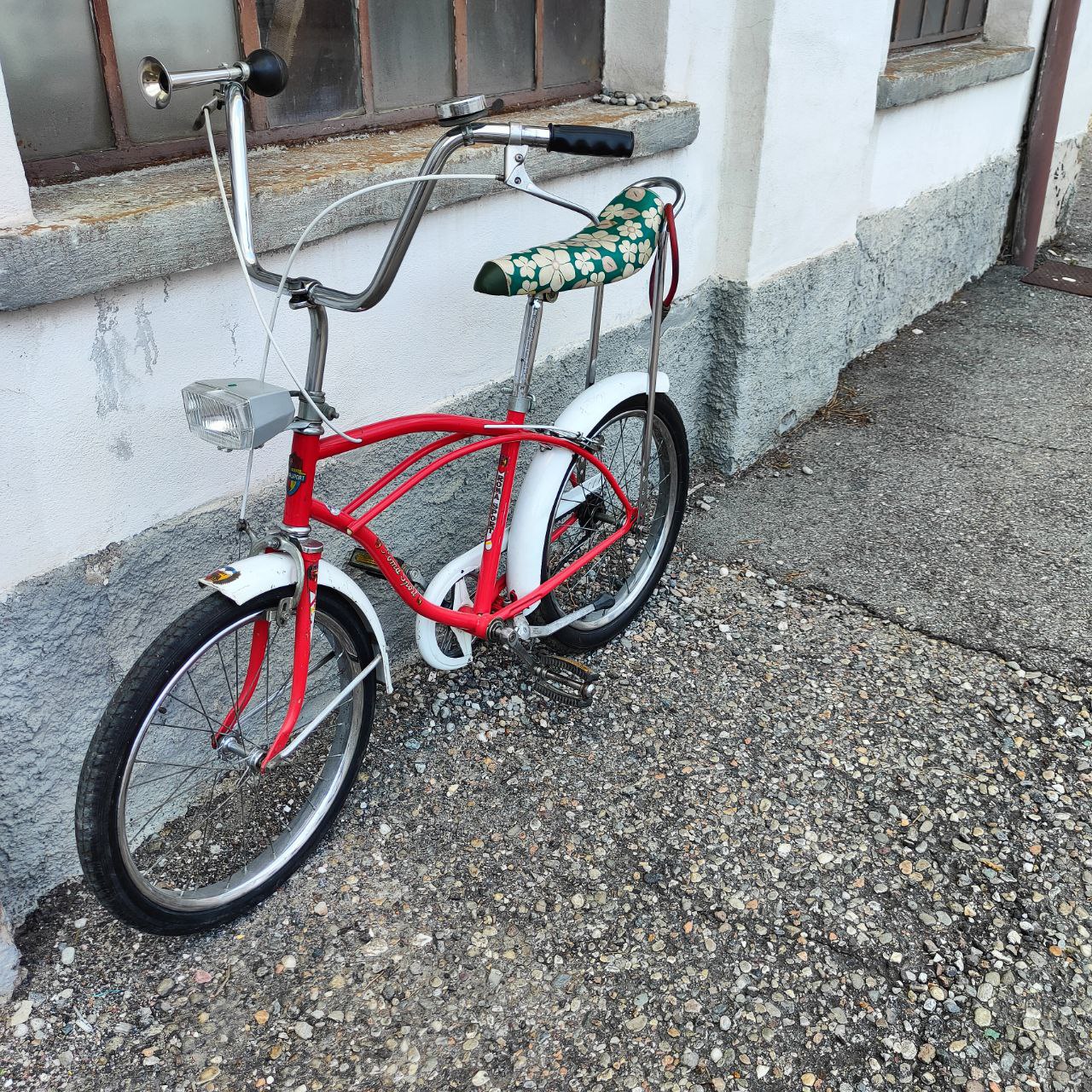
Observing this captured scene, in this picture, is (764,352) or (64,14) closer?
(64,14)

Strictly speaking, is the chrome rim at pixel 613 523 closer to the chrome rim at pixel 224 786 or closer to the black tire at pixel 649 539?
the black tire at pixel 649 539

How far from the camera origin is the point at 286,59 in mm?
2600

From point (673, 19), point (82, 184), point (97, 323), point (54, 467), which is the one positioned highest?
point (673, 19)

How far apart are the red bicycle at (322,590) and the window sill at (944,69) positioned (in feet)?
7.19

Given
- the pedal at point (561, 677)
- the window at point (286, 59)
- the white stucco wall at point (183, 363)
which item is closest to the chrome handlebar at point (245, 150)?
the white stucco wall at point (183, 363)

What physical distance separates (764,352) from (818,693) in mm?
1502

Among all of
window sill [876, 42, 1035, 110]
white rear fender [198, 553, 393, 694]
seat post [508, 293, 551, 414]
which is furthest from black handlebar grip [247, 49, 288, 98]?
window sill [876, 42, 1035, 110]

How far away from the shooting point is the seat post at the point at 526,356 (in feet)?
7.96

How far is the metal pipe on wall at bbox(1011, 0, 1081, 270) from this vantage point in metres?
5.76

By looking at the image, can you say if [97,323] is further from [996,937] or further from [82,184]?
[996,937]

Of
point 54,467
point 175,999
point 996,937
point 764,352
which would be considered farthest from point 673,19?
point 175,999

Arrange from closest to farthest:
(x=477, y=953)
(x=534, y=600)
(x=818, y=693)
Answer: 1. (x=477, y=953)
2. (x=534, y=600)
3. (x=818, y=693)

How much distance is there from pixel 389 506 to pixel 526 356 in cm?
47

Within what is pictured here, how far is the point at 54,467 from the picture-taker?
207 cm
